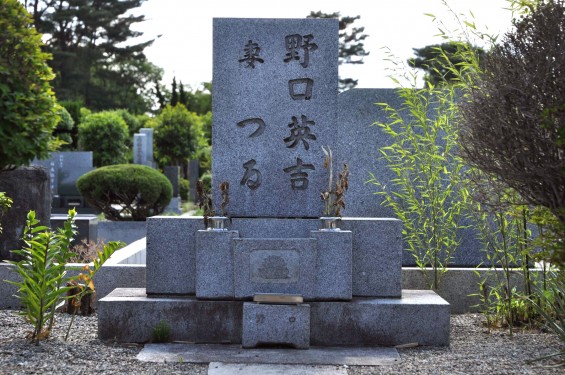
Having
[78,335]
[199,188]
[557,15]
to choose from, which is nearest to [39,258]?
[78,335]

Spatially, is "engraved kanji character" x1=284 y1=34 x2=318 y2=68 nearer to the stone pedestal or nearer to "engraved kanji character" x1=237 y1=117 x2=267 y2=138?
"engraved kanji character" x1=237 y1=117 x2=267 y2=138

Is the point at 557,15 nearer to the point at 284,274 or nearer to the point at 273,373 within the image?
the point at 284,274

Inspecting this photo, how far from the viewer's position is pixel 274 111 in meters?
6.34

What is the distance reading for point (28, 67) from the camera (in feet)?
27.0

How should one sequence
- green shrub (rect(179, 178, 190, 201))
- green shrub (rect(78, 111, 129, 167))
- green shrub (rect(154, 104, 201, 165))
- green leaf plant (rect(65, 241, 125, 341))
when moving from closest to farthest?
green leaf plant (rect(65, 241, 125, 341)) → green shrub (rect(78, 111, 129, 167)) → green shrub (rect(179, 178, 190, 201)) → green shrub (rect(154, 104, 201, 165))

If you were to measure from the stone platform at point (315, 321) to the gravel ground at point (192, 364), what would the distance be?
15 cm

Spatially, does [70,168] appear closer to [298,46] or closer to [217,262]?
[298,46]

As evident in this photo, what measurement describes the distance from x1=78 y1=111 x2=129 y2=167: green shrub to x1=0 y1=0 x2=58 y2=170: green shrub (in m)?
19.9

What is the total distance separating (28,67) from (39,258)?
343cm

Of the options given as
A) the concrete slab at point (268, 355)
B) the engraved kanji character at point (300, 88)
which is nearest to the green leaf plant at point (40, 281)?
the concrete slab at point (268, 355)

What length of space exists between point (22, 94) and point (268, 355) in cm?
415

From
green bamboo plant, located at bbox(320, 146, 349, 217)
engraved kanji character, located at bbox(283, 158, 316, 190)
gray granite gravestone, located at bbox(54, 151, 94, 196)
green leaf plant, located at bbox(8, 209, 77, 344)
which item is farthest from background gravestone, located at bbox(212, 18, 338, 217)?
gray granite gravestone, located at bbox(54, 151, 94, 196)

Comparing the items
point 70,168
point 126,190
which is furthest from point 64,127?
point 126,190

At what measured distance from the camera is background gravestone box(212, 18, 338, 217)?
6336mm
